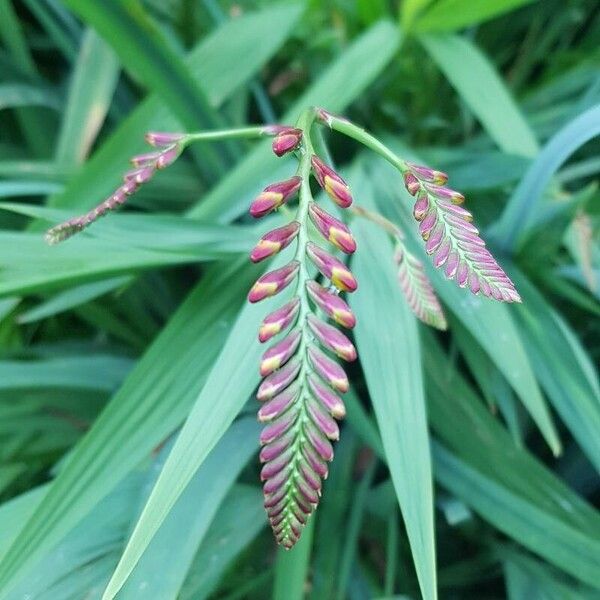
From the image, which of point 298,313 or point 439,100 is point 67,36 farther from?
point 298,313

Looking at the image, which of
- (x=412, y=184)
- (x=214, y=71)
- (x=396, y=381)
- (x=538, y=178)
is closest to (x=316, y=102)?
(x=214, y=71)

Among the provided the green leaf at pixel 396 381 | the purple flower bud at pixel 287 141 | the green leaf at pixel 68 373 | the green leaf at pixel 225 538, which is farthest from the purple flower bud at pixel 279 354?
the green leaf at pixel 68 373

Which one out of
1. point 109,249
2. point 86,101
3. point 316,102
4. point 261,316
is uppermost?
point 86,101

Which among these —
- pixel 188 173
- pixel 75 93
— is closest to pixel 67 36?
pixel 75 93

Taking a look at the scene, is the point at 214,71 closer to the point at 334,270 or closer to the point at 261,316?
the point at 261,316

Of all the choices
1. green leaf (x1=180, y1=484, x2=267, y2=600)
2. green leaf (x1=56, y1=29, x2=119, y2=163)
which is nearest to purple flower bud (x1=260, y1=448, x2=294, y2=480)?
green leaf (x1=180, y1=484, x2=267, y2=600)

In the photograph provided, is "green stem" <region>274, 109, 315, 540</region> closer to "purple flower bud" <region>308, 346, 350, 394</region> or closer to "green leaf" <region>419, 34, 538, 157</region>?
"purple flower bud" <region>308, 346, 350, 394</region>

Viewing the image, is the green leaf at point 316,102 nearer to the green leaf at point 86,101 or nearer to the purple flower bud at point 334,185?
the green leaf at point 86,101
